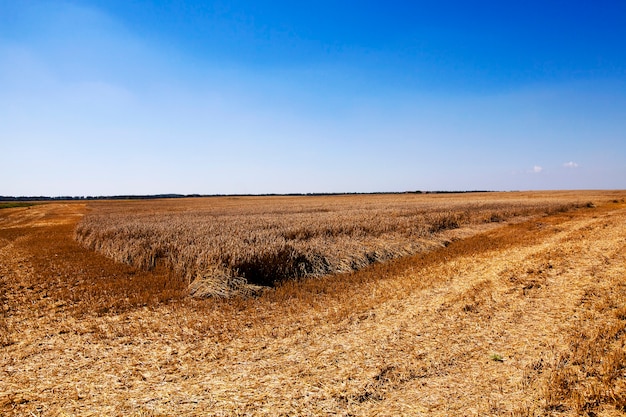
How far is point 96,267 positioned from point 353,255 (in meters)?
10.8

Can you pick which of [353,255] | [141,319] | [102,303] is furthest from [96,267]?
[353,255]

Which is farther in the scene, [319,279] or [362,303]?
[319,279]

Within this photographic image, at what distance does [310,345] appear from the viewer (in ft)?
23.6

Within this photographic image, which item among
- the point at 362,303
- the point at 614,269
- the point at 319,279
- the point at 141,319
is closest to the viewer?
the point at 141,319

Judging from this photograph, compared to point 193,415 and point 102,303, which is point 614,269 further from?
point 102,303

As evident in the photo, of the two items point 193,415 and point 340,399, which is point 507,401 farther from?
point 193,415

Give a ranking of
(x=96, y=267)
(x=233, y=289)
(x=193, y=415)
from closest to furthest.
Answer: (x=193, y=415) < (x=233, y=289) < (x=96, y=267)

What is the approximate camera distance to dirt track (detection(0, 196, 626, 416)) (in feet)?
17.3

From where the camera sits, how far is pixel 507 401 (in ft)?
16.6

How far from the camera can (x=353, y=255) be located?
50.0 ft

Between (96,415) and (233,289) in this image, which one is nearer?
(96,415)

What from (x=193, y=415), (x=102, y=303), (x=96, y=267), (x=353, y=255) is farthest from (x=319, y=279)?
(x=96, y=267)

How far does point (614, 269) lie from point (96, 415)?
14.6m

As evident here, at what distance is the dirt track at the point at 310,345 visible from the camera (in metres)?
5.27
